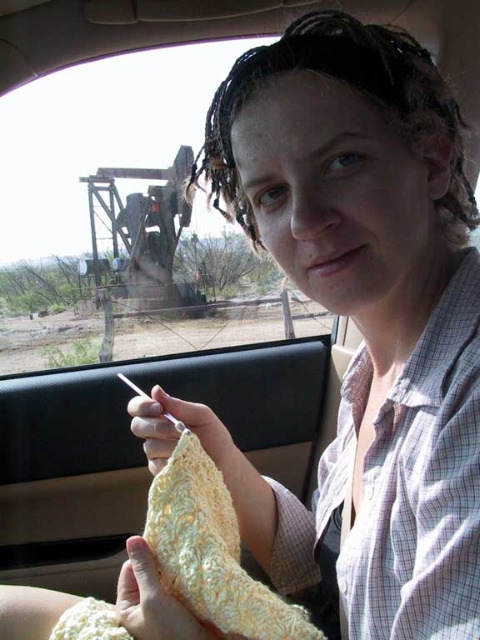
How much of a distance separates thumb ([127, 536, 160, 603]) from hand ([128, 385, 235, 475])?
0.66 ft

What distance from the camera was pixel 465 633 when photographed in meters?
0.73

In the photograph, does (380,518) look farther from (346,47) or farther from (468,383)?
(346,47)

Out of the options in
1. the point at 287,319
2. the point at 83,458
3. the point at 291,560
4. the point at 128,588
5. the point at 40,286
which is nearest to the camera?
the point at 128,588

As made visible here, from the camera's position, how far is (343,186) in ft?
3.26

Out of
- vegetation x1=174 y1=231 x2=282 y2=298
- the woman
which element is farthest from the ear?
vegetation x1=174 y1=231 x2=282 y2=298

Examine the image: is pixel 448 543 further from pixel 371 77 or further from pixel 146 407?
pixel 371 77

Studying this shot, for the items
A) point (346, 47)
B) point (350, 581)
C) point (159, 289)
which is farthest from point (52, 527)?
point (346, 47)

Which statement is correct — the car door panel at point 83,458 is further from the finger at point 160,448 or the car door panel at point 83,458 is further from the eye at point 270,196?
the eye at point 270,196

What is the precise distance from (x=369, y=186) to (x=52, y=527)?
67.2 inches

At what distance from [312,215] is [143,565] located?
703 millimetres

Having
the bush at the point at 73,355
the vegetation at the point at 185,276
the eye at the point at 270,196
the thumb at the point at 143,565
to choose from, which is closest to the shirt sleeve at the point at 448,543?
the thumb at the point at 143,565

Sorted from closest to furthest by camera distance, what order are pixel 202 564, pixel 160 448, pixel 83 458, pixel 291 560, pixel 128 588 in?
1. pixel 202 564
2. pixel 128 588
3. pixel 160 448
4. pixel 291 560
5. pixel 83 458

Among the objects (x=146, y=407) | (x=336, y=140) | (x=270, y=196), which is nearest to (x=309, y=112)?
(x=336, y=140)

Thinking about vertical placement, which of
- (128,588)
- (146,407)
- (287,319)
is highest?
(287,319)
